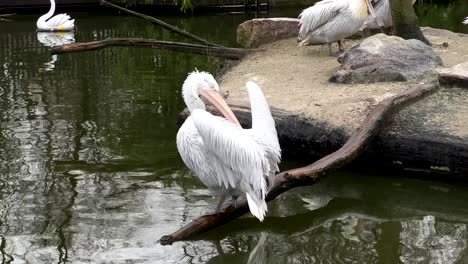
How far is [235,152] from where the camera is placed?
12.0ft

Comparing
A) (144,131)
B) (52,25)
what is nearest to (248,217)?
(144,131)

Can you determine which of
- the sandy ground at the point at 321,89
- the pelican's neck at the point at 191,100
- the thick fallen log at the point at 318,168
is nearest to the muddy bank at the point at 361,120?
the sandy ground at the point at 321,89

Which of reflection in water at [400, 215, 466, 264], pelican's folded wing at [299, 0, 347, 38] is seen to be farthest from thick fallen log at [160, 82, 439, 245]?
pelican's folded wing at [299, 0, 347, 38]

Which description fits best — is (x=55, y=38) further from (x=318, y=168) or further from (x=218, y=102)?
(x=318, y=168)

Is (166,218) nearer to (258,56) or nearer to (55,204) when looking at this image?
(55,204)

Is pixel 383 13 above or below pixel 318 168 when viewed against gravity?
above

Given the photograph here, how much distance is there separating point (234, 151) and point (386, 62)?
2.40m

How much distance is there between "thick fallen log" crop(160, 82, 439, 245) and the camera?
3838 millimetres

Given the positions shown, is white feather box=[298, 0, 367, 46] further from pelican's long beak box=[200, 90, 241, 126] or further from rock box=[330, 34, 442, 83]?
pelican's long beak box=[200, 90, 241, 126]

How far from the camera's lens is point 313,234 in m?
4.05

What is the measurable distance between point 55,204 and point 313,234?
164 cm

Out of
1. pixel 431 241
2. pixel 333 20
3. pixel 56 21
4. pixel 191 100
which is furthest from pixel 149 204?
pixel 56 21

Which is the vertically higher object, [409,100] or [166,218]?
[409,100]

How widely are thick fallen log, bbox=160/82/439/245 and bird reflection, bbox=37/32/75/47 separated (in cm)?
750
